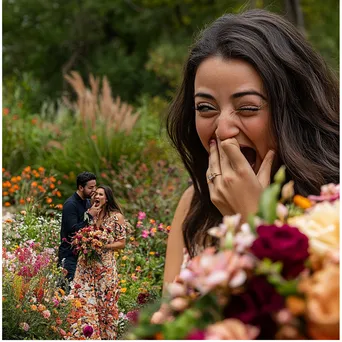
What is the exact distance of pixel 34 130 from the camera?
6.28 m

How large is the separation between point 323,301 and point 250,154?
1.08 metres

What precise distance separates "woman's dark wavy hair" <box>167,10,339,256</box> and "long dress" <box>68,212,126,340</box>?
298mm

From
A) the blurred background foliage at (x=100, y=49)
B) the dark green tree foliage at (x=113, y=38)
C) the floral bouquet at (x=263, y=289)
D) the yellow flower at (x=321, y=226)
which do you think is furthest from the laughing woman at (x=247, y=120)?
the dark green tree foliage at (x=113, y=38)

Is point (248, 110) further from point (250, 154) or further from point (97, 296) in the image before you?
point (97, 296)

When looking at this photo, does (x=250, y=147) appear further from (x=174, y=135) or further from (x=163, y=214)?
(x=163, y=214)

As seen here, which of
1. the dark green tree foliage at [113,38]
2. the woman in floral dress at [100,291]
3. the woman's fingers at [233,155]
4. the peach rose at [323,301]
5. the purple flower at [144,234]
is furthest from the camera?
the dark green tree foliage at [113,38]

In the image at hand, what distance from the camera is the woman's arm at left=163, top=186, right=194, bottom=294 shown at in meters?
2.30

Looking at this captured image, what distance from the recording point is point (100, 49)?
1781 centimetres

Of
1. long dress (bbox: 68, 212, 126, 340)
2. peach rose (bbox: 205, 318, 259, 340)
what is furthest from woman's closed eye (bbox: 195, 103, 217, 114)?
peach rose (bbox: 205, 318, 259, 340)

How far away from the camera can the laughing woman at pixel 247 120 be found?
2033 millimetres

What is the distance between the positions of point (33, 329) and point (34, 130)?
12.9 feet

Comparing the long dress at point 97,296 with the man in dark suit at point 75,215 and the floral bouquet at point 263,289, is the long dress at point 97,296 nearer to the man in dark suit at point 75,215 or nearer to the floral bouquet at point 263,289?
the man in dark suit at point 75,215

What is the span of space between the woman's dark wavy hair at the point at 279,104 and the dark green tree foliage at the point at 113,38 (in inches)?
438

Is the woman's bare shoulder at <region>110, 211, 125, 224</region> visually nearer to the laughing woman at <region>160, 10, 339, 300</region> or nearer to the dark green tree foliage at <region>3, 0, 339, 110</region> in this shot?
the laughing woman at <region>160, 10, 339, 300</region>
